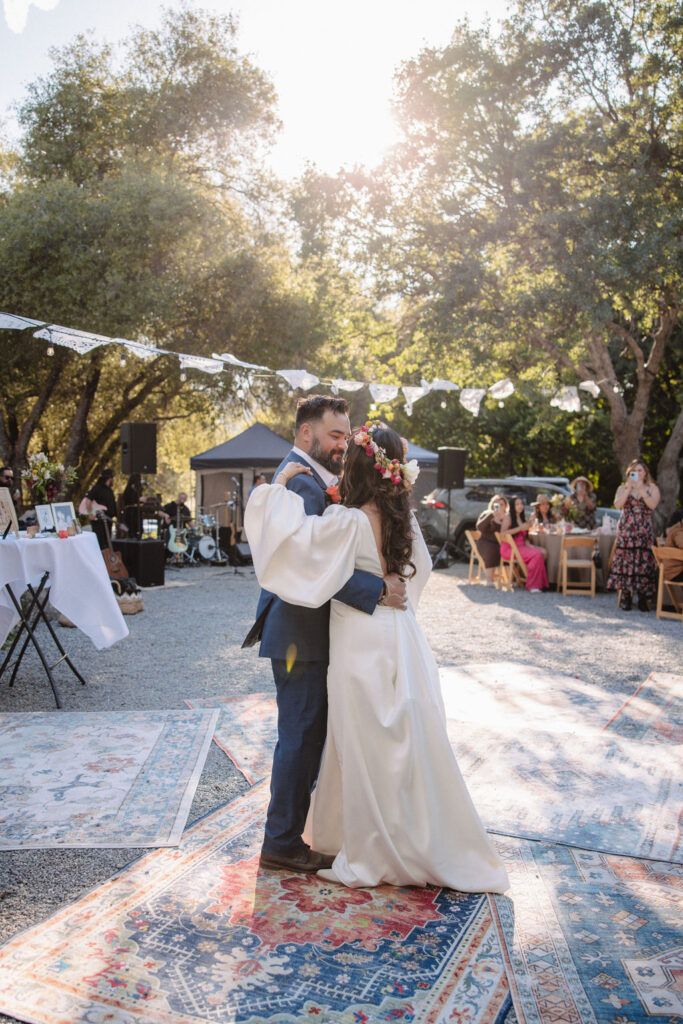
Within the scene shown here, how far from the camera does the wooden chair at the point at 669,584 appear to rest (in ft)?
30.2

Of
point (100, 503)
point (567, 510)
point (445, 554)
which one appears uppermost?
point (100, 503)

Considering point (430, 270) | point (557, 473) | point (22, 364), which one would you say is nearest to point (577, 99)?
point (430, 270)

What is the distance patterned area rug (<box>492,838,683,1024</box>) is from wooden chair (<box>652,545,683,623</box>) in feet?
21.3

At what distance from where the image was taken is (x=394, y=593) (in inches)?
119

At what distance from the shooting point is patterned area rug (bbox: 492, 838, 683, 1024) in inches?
91.1

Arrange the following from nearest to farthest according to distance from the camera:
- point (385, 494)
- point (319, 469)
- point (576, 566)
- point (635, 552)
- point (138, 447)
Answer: point (385, 494)
point (319, 469)
point (635, 552)
point (576, 566)
point (138, 447)

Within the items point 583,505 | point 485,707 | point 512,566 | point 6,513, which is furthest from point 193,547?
point 485,707

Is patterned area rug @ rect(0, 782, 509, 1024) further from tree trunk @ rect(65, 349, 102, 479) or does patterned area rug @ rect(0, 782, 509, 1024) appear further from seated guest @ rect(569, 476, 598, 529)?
tree trunk @ rect(65, 349, 102, 479)

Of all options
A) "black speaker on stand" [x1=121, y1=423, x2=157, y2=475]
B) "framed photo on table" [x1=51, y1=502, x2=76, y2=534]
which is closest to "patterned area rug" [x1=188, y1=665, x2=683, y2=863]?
"framed photo on table" [x1=51, y1=502, x2=76, y2=534]

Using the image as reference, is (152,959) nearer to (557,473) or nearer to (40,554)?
(40,554)

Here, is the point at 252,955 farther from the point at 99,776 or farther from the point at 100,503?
the point at 100,503

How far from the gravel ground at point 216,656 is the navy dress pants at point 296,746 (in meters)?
0.65

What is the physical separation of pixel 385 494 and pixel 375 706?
0.74 metres

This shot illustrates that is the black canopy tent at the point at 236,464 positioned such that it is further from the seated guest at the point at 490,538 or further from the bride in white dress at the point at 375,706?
the bride in white dress at the point at 375,706
